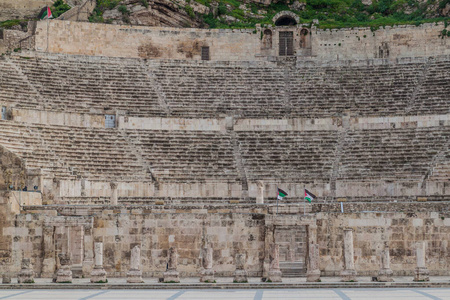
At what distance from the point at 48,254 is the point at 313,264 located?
9771mm

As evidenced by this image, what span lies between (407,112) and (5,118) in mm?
20822

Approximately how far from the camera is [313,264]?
27.3 m

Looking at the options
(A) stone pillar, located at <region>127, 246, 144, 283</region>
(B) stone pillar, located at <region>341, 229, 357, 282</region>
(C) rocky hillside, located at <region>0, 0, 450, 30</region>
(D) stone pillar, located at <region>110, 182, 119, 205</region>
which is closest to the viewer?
(A) stone pillar, located at <region>127, 246, 144, 283</region>

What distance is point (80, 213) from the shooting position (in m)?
30.8

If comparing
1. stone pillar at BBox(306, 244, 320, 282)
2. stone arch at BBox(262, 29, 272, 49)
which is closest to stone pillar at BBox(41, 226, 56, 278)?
stone pillar at BBox(306, 244, 320, 282)

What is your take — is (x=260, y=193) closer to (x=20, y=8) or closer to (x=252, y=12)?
(x=252, y=12)

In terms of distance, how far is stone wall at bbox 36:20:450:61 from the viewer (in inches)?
1949

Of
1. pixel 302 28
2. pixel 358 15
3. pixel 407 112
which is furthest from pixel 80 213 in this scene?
pixel 358 15

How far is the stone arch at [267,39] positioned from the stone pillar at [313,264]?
84.2 ft

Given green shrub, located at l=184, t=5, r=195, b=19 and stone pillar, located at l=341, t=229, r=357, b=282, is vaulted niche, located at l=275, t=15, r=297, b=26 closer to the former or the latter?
green shrub, located at l=184, t=5, r=195, b=19

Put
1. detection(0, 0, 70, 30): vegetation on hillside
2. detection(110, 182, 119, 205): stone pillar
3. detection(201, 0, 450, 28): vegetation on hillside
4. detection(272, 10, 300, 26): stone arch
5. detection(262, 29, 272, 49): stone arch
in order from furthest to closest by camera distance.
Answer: detection(201, 0, 450, 28): vegetation on hillside < detection(272, 10, 300, 26): stone arch < detection(262, 29, 272, 49): stone arch < detection(0, 0, 70, 30): vegetation on hillside < detection(110, 182, 119, 205): stone pillar

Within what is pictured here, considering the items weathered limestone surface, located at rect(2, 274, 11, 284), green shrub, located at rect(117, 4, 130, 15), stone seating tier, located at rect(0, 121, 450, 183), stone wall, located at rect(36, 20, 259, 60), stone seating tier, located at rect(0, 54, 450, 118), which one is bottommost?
weathered limestone surface, located at rect(2, 274, 11, 284)

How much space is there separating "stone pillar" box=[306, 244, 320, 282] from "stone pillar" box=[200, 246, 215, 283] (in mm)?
3232

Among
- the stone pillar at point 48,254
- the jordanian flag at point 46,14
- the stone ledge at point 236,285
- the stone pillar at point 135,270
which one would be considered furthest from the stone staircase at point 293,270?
the jordanian flag at point 46,14
